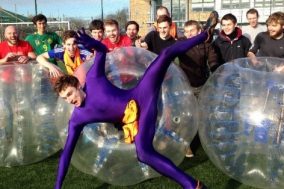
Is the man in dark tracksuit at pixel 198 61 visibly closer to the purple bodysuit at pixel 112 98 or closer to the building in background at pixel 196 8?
the purple bodysuit at pixel 112 98

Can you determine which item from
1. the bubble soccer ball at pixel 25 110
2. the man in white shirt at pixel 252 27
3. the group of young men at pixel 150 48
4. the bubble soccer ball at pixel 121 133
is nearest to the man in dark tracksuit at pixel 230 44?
the group of young men at pixel 150 48

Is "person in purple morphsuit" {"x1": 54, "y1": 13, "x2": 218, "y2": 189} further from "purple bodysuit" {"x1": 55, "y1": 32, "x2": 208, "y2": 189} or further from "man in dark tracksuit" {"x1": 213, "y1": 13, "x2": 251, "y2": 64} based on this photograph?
"man in dark tracksuit" {"x1": 213, "y1": 13, "x2": 251, "y2": 64}

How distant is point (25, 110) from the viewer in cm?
435

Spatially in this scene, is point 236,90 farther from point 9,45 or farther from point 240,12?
point 240,12

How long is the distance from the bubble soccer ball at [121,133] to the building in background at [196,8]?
23.6 meters

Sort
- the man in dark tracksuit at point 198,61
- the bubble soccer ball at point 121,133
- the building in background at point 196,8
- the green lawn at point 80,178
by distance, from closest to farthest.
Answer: the bubble soccer ball at point 121,133 → the green lawn at point 80,178 → the man in dark tracksuit at point 198,61 → the building in background at point 196,8

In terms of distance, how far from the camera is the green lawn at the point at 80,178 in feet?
13.6

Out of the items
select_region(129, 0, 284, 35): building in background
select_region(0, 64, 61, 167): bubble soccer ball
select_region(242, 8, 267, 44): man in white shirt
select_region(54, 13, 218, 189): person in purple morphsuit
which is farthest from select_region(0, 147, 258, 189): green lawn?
select_region(129, 0, 284, 35): building in background

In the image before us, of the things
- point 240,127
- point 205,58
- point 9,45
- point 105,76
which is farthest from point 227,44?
point 9,45

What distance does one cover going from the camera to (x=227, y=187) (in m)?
4.11

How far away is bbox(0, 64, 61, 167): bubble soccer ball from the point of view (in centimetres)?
A: 432

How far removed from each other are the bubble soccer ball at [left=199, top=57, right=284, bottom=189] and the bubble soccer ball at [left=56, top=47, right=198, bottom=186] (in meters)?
0.25

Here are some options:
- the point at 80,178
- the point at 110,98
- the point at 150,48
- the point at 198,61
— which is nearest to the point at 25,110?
the point at 80,178

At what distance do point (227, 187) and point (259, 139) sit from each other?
82 cm
